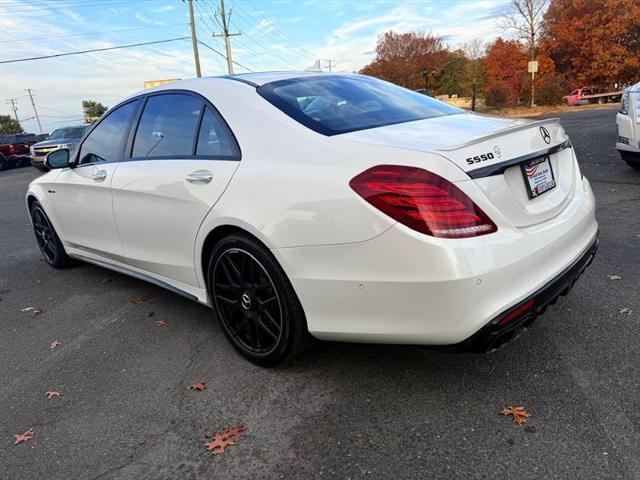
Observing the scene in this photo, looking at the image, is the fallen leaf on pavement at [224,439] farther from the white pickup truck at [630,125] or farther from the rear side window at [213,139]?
the white pickup truck at [630,125]

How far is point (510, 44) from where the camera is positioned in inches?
1737

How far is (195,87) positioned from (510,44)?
4722cm

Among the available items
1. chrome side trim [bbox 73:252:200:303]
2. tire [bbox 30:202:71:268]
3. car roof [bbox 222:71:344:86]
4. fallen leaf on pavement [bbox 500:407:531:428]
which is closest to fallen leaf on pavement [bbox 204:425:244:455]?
chrome side trim [bbox 73:252:200:303]

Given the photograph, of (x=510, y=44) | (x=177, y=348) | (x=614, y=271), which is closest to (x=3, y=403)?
(x=177, y=348)

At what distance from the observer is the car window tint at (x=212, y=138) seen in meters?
2.79

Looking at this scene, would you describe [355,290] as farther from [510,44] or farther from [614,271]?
[510,44]

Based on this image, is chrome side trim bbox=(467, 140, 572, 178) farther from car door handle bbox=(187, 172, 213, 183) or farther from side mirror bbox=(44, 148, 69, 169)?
side mirror bbox=(44, 148, 69, 169)

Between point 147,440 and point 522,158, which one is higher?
point 522,158

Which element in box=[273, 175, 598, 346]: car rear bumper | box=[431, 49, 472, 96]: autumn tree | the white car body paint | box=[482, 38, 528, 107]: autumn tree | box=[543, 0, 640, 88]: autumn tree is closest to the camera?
box=[273, 175, 598, 346]: car rear bumper

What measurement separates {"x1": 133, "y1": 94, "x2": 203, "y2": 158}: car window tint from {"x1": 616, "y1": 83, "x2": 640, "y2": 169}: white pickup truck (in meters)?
5.62

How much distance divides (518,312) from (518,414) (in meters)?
0.50

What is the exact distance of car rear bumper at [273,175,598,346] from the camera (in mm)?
2010

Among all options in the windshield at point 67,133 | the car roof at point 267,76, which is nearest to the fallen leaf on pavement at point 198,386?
the car roof at point 267,76

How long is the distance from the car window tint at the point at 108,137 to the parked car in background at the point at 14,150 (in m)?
23.8
